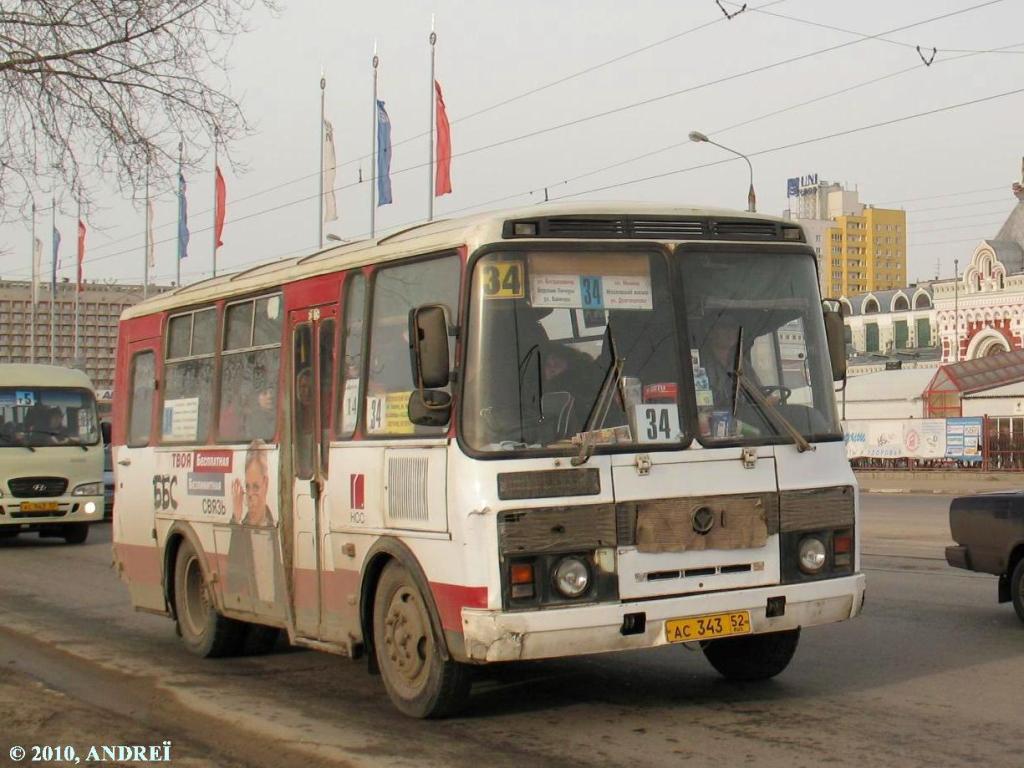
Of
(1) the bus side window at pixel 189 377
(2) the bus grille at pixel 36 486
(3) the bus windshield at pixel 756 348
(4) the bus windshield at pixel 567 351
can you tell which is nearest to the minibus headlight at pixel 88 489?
(2) the bus grille at pixel 36 486

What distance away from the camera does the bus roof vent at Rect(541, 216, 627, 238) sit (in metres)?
8.15

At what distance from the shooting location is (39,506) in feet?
79.6

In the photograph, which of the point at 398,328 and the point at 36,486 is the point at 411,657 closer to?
the point at 398,328

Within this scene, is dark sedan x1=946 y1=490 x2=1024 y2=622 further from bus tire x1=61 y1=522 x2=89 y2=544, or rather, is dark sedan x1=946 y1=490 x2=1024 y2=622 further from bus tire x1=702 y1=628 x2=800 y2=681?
bus tire x1=61 y1=522 x2=89 y2=544

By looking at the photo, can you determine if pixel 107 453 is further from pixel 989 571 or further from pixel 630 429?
pixel 630 429

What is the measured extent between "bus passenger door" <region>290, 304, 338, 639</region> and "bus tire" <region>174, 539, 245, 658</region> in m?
1.75

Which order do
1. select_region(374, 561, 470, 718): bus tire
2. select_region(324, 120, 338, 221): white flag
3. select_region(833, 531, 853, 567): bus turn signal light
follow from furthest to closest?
select_region(324, 120, 338, 221): white flag, select_region(833, 531, 853, 567): bus turn signal light, select_region(374, 561, 470, 718): bus tire

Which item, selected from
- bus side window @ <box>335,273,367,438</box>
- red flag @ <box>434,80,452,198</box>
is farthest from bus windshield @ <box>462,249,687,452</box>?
red flag @ <box>434,80,452,198</box>

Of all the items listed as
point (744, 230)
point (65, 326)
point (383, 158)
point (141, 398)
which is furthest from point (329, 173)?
point (65, 326)

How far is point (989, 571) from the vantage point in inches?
474

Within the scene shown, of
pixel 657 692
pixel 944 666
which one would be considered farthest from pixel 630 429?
pixel 944 666

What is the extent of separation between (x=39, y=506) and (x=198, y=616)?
13.4 meters

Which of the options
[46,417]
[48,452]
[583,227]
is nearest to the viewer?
[583,227]

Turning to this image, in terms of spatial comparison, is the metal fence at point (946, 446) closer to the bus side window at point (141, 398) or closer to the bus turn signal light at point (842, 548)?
the bus side window at point (141, 398)
